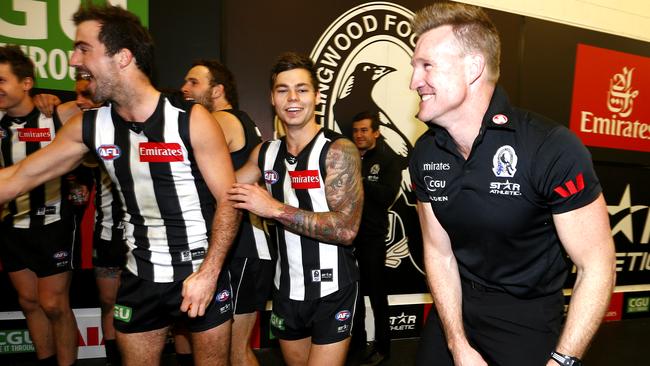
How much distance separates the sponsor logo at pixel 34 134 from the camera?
106 inches

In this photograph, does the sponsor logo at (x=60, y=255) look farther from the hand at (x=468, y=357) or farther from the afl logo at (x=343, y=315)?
the hand at (x=468, y=357)

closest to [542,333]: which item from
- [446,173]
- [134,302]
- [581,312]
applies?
[581,312]

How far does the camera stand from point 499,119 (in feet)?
4.40

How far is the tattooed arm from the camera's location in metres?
1.86

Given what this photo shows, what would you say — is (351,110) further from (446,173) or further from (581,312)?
(581,312)

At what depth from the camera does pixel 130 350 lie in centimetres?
173

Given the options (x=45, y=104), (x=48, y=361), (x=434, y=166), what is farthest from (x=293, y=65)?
(x=48, y=361)

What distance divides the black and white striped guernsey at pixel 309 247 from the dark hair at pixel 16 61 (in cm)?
182

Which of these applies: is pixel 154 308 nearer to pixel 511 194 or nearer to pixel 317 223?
pixel 317 223

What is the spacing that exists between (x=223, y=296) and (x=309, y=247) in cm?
44

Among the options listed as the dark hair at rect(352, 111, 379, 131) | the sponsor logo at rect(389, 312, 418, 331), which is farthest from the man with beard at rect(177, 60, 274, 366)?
the sponsor logo at rect(389, 312, 418, 331)

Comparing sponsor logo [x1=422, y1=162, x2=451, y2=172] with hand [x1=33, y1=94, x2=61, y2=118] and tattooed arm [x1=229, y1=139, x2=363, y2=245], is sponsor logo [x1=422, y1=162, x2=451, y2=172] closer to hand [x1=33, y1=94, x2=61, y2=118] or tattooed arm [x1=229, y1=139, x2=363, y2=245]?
tattooed arm [x1=229, y1=139, x2=363, y2=245]

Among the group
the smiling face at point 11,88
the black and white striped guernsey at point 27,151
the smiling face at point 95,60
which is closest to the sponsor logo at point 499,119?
the smiling face at point 95,60

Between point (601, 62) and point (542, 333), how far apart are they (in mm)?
4355
